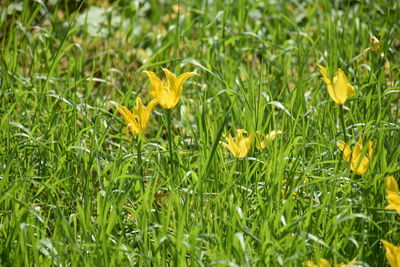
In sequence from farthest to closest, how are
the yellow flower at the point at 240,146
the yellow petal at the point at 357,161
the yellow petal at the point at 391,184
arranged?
1. the yellow flower at the point at 240,146
2. the yellow petal at the point at 357,161
3. the yellow petal at the point at 391,184

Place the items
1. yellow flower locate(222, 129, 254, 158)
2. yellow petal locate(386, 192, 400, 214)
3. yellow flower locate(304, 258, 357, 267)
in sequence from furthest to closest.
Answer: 1. yellow flower locate(222, 129, 254, 158)
2. yellow petal locate(386, 192, 400, 214)
3. yellow flower locate(304, 258, 357, 267)

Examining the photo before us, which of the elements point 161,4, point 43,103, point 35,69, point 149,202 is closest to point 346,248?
point 149,202

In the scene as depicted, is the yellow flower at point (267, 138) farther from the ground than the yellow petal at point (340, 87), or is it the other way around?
the yellow petal at point (340, 87)

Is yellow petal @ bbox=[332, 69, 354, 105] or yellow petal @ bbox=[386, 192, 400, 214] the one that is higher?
yellow petal @ bbox=[332, 69, 354, 105]

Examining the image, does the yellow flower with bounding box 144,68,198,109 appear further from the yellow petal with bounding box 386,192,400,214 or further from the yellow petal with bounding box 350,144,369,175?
the yellow petal with bounding box 386,192,400,214

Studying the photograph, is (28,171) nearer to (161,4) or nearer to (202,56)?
(202,56)

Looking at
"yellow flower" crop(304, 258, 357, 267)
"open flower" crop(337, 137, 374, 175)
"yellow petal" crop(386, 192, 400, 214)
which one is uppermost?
"open flower" crop(337, 137, 374, 175)

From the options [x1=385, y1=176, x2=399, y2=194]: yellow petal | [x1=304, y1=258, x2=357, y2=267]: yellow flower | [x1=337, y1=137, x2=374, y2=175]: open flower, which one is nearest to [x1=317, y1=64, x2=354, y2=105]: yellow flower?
[x1=337, y1=137, x2=374, y2=175]: open flower

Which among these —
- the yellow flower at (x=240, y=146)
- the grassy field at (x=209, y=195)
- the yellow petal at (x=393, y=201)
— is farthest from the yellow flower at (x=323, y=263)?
the yellow flower at (x=240, y=146)

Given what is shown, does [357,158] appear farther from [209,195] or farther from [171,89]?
[171,89]

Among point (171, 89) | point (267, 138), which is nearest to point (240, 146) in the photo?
point (267, 138)

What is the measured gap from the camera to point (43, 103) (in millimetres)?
2783

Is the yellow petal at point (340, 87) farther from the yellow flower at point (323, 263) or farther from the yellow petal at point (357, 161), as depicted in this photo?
the yellow flower at point (323, 263)

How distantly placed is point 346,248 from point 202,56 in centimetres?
177
